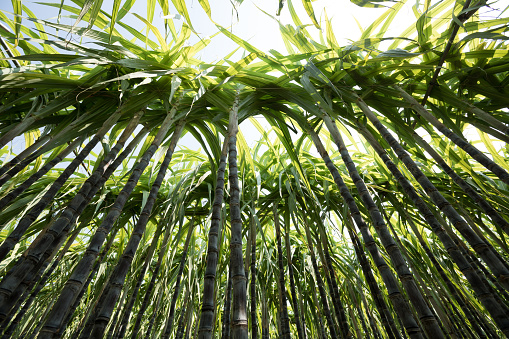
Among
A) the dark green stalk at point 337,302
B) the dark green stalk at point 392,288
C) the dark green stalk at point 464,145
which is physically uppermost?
the dark green stalk at point 464,145

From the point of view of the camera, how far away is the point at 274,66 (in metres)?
1.48

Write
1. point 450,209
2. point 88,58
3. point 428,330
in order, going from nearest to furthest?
point 428,330, point 450,209, point 88,58

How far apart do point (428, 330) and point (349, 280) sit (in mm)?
2014

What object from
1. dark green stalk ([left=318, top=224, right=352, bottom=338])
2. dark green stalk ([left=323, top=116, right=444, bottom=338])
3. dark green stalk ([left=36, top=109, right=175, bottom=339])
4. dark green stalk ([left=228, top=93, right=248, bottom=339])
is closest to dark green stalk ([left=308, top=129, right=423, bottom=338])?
dark green stalk ([left=323, top=116, right=444, bottom=338])

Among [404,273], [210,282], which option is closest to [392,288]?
[404,273]

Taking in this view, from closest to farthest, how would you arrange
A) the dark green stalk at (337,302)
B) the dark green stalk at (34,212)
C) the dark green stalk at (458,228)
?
the dark green stalk at (458,228) < the dark green stalk at (34,212) < the dark green stalk at (337,302)

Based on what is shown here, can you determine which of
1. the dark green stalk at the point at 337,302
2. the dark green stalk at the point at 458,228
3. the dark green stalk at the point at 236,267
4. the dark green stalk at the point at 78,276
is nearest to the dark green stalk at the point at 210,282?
the dark green stalk at the point at 236,267

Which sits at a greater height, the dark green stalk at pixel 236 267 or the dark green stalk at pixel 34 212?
the dark green stalk at pixel 34 212

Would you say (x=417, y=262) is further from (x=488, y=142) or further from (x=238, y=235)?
(x=238, y=235)

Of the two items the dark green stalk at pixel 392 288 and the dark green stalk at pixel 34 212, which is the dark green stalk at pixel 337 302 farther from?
the dark green stalk at pixel 34 212

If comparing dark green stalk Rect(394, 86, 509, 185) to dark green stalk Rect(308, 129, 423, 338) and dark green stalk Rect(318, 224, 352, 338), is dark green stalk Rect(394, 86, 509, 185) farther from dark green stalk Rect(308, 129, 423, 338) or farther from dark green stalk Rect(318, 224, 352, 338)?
dark green stalk Rect(318, 224, 352, 338)

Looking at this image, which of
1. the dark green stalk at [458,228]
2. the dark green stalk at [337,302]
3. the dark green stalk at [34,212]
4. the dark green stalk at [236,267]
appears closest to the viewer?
the dark green stalk at [236,267]

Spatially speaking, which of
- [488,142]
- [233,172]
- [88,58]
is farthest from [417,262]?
[88,58]

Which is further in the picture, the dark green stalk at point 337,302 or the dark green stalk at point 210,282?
the dark green stalk at point 337,302
